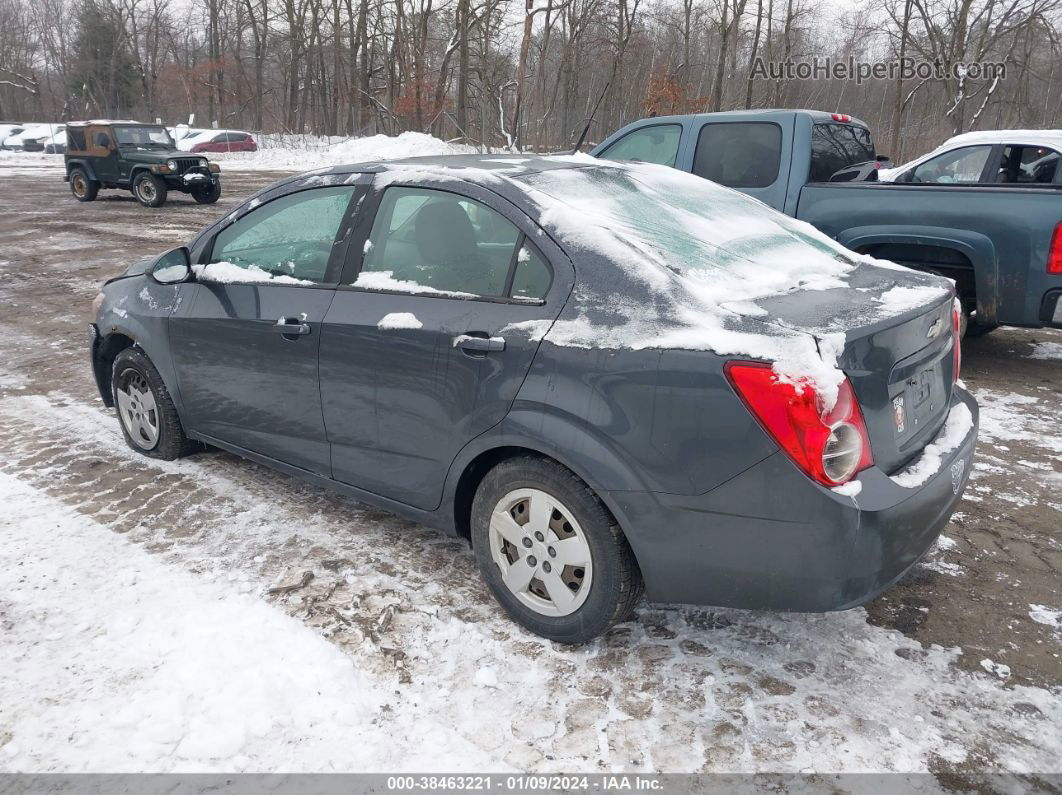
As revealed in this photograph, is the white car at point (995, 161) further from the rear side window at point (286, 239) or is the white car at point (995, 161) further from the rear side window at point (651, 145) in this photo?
the rear side window at point (286, 239)

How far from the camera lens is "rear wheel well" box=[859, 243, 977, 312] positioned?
5.82 metres

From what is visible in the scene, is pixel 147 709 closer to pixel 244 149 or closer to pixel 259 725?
pixel 259 725

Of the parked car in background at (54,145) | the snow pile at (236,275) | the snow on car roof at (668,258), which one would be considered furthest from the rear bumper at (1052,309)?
the parked car in background at (54,145)

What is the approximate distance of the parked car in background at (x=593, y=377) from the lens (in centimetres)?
234

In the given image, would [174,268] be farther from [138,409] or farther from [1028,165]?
[1028,165]

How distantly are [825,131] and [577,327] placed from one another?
5.16 m

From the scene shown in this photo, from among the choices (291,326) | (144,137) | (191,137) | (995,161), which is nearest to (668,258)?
(291,326)

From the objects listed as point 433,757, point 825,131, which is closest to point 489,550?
point 433,757

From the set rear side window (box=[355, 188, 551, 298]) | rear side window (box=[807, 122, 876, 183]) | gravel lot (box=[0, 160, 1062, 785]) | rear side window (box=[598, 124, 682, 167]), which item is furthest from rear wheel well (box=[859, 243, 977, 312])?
rear side window (box=[355, 188, 551, 298])

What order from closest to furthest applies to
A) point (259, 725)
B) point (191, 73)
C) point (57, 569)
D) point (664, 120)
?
point (259, 725) < point (57, 569) < point (664, 120) < point (191, 73)

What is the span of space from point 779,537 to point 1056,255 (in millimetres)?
4281

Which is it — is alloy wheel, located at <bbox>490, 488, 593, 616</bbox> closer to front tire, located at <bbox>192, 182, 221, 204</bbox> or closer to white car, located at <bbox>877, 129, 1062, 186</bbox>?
white car, located at <bbox>877, 129, 1062, 186</bbox>

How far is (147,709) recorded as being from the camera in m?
2.53

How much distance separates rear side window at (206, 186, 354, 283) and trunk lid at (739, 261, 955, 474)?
1.94 metres
